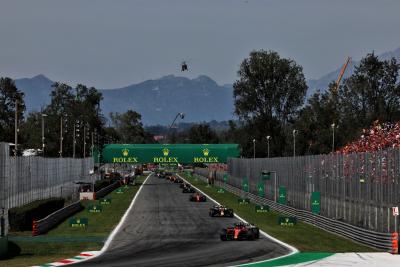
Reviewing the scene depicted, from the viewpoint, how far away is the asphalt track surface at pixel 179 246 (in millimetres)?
30277

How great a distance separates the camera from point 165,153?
132 meters

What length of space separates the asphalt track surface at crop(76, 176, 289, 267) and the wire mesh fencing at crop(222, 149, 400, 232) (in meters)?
5.52

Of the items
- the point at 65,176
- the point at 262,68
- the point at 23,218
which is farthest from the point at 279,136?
the point at 23,218

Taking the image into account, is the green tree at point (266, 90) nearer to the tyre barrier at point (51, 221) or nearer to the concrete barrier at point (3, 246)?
the tyre barrier at point (51, 221)

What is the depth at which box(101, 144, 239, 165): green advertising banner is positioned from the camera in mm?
131000

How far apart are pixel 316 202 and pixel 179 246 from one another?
20220 millimetres

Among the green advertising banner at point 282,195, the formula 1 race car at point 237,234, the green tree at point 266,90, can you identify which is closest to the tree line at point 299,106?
the green tree at point 266,90

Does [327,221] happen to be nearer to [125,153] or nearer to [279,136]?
[125,153]

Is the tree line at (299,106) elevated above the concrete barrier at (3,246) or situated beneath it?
elevated above

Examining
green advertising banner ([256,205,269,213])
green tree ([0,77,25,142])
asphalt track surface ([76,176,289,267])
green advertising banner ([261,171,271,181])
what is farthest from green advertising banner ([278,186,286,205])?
green tree ([0,77,25,142])

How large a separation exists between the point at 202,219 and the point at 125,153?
245 feet

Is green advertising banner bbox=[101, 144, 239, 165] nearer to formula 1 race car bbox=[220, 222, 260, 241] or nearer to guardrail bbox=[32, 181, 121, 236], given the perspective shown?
guardrail bbox=[32, 181, 121, 236]

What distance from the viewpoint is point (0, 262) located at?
3103 centimetres

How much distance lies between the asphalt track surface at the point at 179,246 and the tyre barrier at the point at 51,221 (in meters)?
4.39
